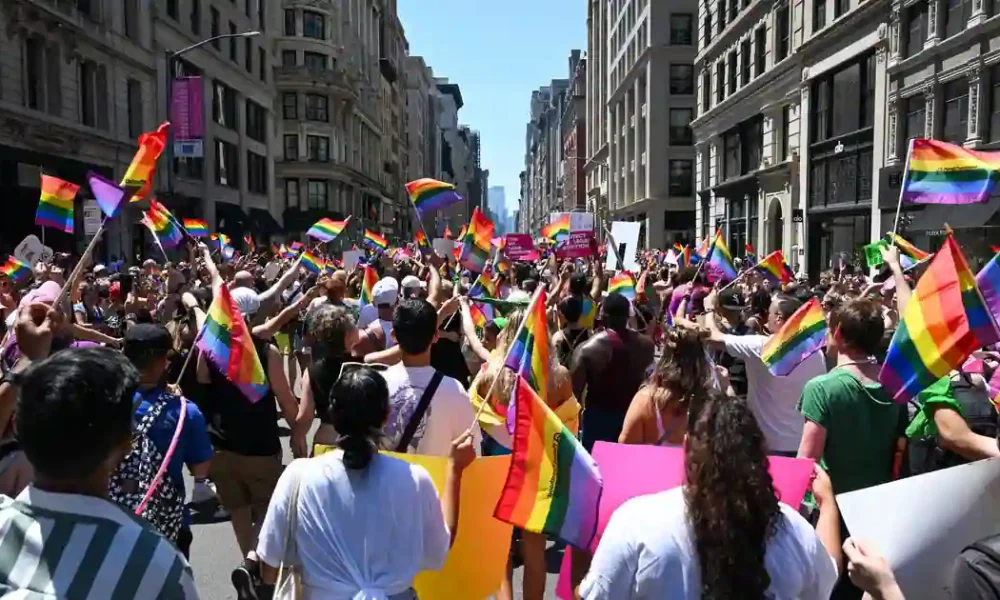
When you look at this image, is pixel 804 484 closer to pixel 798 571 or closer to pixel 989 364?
pixel 798 571

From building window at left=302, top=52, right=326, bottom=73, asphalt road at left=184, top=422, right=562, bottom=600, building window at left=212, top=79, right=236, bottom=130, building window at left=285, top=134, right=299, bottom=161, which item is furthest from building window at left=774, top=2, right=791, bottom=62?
building window at left=285, top=134, right=299, bottom=161

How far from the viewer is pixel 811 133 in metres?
30.1

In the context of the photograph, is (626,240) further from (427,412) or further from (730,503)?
(730,503)

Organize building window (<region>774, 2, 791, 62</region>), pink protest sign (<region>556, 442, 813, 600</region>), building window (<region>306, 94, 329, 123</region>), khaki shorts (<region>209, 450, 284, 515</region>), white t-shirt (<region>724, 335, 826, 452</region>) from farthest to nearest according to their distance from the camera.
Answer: building window (<region>306, 94, 329, 123</region>)
building window (<region>774, 2, 791, 62</region>)
white t-shirt (<region>724, 335, 826, 452</region>)
khaki shorts (<region>209, 450, 284, 515</region>)
pink protest sign (<region>556, 442, 813, 600</region>)

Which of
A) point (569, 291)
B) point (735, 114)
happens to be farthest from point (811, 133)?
point (569, 291)

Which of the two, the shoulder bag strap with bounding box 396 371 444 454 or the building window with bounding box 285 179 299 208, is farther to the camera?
the building window with bounding box 285 179 299 208

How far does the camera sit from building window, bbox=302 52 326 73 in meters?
64.1

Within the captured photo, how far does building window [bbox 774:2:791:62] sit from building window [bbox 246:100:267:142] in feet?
91.6

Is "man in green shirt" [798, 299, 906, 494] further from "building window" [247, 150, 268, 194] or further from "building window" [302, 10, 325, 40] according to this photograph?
"building window" [302, 10, 325, 40]

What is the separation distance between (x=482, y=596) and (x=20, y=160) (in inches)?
948

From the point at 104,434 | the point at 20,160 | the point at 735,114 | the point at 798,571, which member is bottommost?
the point at 798,571

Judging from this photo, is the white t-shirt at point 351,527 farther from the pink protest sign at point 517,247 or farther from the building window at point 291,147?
the building window at point 291,147

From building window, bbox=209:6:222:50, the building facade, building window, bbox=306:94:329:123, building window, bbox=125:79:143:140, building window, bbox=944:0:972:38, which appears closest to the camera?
building window, bbox=944:0:972:38

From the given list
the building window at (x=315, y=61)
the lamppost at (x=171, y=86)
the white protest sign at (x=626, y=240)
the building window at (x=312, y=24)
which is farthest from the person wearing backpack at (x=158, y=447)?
the building window at (x=312, y=24)
